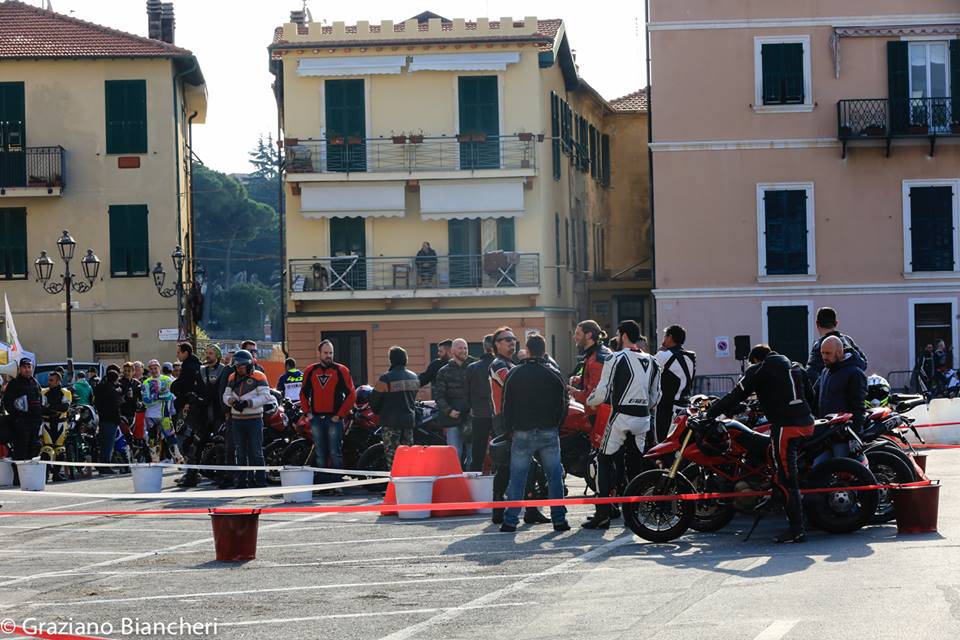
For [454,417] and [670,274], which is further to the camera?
[670,274]

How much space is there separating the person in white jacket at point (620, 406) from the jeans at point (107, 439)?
1262 centimetres

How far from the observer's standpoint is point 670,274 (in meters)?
38.8

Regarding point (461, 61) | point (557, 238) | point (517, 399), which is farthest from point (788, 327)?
point (517, 399)

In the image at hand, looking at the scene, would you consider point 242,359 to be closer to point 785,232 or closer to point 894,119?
point 785,232

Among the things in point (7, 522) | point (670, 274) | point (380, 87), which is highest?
point (380, 87)

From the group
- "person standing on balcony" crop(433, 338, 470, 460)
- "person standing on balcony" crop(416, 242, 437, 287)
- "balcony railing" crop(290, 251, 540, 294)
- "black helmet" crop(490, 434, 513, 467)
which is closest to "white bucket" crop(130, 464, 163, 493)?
"person standing on balcony" crop(433, 338, 470, 460)

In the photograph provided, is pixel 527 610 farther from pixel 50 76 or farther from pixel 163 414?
pixel 50 76

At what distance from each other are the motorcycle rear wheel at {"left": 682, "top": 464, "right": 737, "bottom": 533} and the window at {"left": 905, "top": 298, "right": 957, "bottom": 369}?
85.3 ft

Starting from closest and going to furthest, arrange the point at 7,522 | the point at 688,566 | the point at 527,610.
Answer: the point at 527,610 < the point at 688,566 < the point at 7,522

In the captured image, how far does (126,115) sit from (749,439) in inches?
1308

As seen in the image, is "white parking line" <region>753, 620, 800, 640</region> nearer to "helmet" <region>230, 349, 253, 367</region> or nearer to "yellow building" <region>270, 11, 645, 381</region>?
"helmet" <region>230, 349, 253, 367</region>

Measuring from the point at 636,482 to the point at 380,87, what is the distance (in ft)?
102

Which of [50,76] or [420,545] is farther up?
[50,76]

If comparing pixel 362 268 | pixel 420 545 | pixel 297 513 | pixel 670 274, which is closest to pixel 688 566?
pixel 420 545
